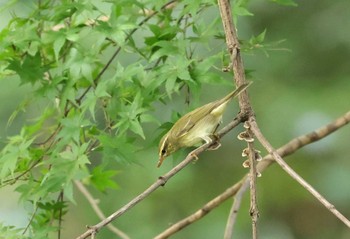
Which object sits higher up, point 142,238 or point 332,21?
point 332,21

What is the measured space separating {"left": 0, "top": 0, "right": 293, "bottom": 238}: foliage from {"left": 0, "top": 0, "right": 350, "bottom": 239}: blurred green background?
4.13 ft

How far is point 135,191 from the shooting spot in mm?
3447

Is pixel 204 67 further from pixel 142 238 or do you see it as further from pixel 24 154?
pixel 142 238

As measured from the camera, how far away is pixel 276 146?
11.1 feet

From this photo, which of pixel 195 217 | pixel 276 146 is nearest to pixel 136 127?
pixel 195 217

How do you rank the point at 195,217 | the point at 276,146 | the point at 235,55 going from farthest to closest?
the point at 276,146 < the point at 195,217 < the point at 235,55

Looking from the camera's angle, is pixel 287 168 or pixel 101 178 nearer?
pixel 287 168

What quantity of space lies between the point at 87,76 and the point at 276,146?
1.53 m

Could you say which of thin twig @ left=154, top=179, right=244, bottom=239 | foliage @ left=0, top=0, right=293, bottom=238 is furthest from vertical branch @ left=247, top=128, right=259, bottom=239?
thin twig @ left=154, top=179, right=244, bottom=239

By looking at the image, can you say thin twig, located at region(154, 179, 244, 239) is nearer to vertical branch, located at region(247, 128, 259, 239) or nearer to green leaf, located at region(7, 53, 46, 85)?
green leaf, located at region(7, 53, 46, 85)

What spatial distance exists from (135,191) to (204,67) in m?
1.59

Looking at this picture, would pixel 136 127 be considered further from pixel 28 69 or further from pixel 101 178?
pixel 101 178

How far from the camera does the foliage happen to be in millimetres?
1893

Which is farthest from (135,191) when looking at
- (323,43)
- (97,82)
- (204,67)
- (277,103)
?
(204,67)
